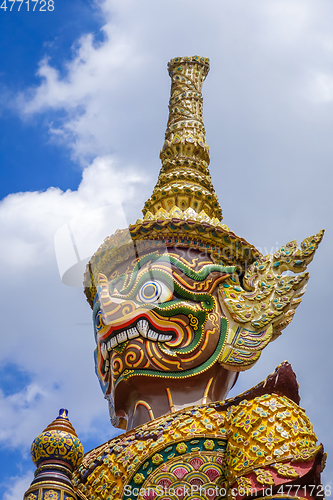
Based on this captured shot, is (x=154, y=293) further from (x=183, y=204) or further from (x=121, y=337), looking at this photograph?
(x=183, y=204)

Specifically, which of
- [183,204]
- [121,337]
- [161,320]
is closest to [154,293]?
[161,320]

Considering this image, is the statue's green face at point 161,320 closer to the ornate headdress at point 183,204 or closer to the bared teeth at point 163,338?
the bared teeth at point 163,338

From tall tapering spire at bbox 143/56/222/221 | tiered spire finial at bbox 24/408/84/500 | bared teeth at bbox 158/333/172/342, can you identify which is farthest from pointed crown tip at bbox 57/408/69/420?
tall tapering spire at bbox 143/56/222/221

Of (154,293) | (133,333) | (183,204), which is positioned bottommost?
(133,333)

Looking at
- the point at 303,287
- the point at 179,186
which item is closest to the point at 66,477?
the point at 303,287

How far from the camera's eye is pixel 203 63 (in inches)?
408

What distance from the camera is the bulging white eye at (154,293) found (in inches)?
289

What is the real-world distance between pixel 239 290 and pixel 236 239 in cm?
66

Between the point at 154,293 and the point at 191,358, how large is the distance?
81 centimetres

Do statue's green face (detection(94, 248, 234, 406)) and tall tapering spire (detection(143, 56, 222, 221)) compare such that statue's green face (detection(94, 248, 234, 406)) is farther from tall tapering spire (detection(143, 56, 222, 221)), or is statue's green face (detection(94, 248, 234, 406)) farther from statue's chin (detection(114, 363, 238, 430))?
tall tapering spire (detection(143, 56, 222, 221))

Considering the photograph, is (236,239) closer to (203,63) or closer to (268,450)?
(268,450)

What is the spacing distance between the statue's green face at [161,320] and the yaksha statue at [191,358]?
0.01 m

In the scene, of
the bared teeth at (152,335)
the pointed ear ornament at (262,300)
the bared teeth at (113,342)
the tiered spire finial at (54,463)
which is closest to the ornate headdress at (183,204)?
the pointed ear ornament at (262,300)

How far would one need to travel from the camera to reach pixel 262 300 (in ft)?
24.7
